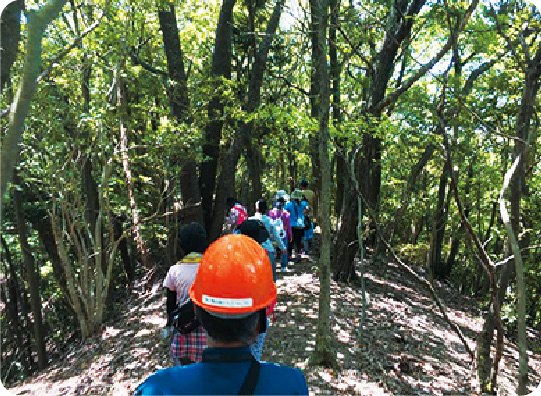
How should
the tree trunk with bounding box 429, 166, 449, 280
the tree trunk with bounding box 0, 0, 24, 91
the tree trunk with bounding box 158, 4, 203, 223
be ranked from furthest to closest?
the tree trunk with bounding box 429, 166, 449, 280
the tree trunk with bounding box 158, 4, 203, 223
the tree trunk with bounding box 0, 0, 24, 91

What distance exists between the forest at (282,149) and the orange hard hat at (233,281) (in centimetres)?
191

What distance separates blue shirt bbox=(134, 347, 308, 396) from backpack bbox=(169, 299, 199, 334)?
77.6 inches

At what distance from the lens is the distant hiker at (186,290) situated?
11.3 ft

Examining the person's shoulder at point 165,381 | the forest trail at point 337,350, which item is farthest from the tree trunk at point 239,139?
the person's shoulder at point 165,381

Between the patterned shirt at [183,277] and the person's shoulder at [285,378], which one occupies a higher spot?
the person's shoulder at [285,378]

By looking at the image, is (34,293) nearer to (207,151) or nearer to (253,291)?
(207,151)

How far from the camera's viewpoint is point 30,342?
13961 mm

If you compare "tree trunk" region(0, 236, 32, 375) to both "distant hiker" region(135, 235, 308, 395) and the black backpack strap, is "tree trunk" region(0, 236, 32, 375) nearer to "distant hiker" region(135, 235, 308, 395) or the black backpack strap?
"distant hiker" region(135, 235, 308, 395)

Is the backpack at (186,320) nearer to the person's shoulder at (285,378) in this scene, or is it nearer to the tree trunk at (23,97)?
the tree trunk at (23,97)

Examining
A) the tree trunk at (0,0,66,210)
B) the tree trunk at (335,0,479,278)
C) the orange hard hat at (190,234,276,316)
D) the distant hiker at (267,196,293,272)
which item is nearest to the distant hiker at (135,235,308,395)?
the orange hard hat at (190,234,276,316)

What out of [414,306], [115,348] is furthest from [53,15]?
[414,306]

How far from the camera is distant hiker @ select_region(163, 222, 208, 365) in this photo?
135 inches

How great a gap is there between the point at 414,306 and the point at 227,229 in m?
7.45

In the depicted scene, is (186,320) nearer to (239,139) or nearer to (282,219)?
(282,219)
